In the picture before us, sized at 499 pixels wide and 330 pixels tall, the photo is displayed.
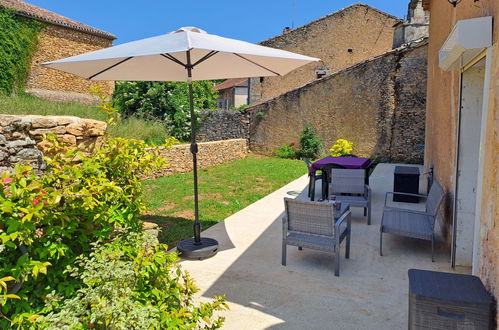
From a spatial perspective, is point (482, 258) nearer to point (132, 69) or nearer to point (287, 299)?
point (287, 299)

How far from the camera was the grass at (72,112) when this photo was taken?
7.85 metres

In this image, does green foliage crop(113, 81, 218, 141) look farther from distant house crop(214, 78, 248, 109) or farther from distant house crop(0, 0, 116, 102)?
distant house crop(214, 78, 248, 109)

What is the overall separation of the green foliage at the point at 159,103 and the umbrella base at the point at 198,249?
12.2 metres

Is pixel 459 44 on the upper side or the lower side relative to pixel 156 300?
upper

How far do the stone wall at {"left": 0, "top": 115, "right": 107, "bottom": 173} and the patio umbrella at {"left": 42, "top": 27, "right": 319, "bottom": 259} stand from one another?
78 centimetres

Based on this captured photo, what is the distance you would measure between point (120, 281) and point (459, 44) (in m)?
3.29

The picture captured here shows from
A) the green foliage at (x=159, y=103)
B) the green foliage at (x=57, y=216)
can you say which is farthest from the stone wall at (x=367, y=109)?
the green foliage at (x=57, y=216)

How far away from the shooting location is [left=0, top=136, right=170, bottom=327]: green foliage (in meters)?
2.02

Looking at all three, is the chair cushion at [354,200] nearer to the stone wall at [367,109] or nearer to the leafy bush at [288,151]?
the stone wall at [367,109]

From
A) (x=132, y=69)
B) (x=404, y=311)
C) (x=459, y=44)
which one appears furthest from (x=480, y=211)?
(x=132, y=69)

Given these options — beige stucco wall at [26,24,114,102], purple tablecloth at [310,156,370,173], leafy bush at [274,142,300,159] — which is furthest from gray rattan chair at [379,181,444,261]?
beige stucco wall at [26,24,114,102]

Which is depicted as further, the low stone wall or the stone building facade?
the stone building facade

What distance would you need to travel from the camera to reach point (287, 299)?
3.38 meters

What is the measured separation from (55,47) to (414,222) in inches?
825
